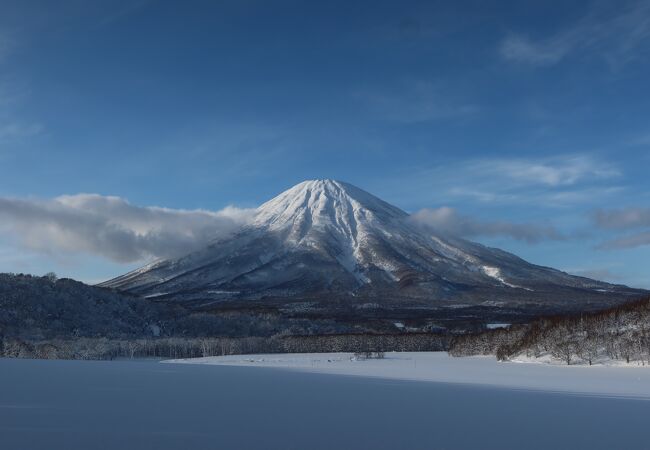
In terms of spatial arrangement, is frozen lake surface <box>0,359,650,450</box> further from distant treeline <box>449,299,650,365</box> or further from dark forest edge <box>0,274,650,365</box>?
dark forest edge <box>0,274,650,365</box>

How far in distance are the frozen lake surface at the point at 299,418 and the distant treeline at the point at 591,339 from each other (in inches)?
1598

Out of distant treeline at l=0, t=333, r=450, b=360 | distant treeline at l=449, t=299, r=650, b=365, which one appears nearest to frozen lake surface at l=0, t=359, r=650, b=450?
distant treeline at l=449, t=299, r=650, b=365

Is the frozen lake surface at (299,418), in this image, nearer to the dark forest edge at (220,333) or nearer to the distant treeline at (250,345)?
the dark forest edge at (220,333)

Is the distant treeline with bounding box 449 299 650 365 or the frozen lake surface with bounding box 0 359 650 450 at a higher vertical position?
the frozen lake surface with bounding box 0 359 650 450

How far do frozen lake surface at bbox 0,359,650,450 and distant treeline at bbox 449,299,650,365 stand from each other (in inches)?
1598

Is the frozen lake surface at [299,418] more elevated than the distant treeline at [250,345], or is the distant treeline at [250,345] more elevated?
the frozen lake surface at [299,418]

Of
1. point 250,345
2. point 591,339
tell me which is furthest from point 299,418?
point 250,345

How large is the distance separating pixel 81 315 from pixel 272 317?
5142 cm

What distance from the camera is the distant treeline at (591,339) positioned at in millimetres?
69188

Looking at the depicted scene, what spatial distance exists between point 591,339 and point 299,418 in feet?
204

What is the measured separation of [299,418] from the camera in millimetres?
21953

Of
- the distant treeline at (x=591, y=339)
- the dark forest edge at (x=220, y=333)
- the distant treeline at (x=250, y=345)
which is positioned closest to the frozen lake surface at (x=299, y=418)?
the distant treeline at (x=591, y=339)

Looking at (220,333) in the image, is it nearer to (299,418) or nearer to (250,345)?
(250,345)

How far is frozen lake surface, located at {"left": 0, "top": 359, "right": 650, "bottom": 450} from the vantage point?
57.1ft
